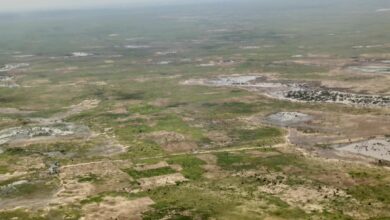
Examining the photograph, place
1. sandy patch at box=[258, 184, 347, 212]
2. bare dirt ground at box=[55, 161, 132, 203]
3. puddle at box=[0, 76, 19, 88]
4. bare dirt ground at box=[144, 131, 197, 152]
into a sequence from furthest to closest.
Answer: puddle at box=[0, 76, 19, 88], bare dirt ground at box=[144, 131, 197, 152], bare dirt ground at box=[55, 161, 132, 203], sandy patch at box=[258, 184, 347, 212]

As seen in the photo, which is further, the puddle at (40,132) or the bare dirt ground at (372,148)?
the puddle at (40,132)

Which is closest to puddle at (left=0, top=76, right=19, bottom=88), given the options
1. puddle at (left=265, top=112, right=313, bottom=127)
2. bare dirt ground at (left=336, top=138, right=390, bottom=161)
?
puddle at (left=265, top=112, right=313, bottom=127)

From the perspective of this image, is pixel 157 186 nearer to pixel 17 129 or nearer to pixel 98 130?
pixel 98 130

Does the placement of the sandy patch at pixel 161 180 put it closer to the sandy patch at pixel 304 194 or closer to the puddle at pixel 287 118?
the sandy patch at pixel 304 194

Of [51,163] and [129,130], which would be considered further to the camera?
[129,130]

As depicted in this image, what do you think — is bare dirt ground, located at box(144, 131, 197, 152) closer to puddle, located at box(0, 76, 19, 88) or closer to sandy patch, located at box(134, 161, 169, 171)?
sandy patch, located at box(134, 161, 169, 171)

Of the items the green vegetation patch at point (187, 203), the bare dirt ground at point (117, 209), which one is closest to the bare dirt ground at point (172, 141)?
the green vegetation patch at point (187, 203)

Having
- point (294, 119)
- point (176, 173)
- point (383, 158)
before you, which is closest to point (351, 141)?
point (383, 158)

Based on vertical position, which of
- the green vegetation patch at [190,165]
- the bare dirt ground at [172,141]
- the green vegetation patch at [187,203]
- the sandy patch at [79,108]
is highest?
the green vegetation patch at [187,203]
